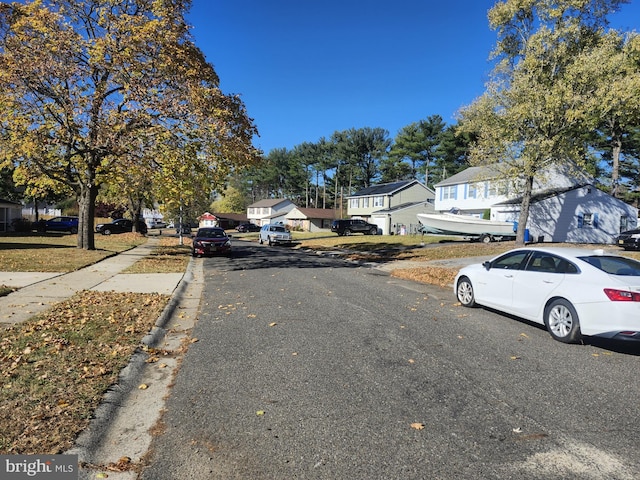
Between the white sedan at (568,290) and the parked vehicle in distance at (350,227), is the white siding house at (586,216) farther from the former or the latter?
the white sedan at (568,290)

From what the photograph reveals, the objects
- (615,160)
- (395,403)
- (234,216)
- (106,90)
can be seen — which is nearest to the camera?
(395,403)

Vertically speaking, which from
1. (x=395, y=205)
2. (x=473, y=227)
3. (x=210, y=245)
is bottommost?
(x=210, y=245)

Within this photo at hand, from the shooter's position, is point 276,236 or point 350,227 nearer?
point 276,236

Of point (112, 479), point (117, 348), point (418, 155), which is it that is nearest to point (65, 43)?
point (117, 348)

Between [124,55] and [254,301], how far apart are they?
11435 mm

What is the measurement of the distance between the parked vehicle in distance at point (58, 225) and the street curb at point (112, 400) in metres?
42.2

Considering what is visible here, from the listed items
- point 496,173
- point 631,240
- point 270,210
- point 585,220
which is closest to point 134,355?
point 631,240

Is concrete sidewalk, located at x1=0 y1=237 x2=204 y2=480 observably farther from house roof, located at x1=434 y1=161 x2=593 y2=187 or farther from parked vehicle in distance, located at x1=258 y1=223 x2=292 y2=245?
parked vehicle in distance, located at x1=258 y1=223 x2=292 y2=245

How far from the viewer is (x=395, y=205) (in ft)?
186

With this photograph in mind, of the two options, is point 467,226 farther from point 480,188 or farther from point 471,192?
point 471,192

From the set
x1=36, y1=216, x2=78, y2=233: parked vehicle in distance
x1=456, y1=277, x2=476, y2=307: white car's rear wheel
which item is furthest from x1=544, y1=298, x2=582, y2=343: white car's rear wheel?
x1=36, y1=216, x2=78, y2=233: parked vehicle in distance

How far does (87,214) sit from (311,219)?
52113mm

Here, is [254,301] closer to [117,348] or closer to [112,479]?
[117,348]

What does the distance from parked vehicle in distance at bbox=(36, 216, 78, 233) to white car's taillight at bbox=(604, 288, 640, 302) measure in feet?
153
